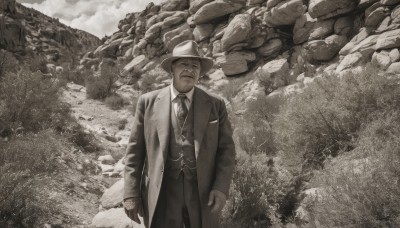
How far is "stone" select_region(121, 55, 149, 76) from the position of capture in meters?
20.8

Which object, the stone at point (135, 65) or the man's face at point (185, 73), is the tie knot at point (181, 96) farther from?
the stone at point (135, 65)

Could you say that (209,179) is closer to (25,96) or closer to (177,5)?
(25,96)

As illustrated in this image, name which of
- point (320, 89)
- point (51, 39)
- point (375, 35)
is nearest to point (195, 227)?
point (320, 89)

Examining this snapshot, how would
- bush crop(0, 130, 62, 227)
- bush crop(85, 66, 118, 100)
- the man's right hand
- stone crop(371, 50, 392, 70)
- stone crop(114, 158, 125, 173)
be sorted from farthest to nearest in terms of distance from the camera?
bush crop(85, 66, 118, 100) < stone crop(371, 50, 392, 70) < stone crop(114, 158, 125, 173) < bush crop(0, 130, 62, 227) < the man's right hand

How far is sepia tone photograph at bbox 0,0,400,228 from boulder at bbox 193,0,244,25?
370 centimetres

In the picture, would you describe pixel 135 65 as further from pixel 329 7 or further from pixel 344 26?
pixel 344 26

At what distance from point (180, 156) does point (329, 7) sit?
11.9 metres

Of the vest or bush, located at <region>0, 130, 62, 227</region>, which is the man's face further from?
Result: bush, located at <region>0, 130, 62, 227</region>

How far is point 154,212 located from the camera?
236 cm

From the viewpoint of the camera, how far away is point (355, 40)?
36.0 ft

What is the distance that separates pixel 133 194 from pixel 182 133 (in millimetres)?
626

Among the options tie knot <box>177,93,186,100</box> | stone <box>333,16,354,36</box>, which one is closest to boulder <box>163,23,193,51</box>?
stone <box>333,16,354,36</box>

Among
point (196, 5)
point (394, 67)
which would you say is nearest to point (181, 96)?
point (394, 67)

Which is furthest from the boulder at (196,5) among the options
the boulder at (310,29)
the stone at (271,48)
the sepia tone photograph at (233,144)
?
the boulder at (310,29)
